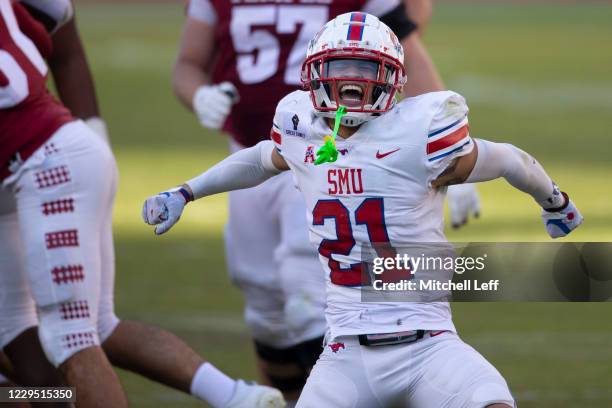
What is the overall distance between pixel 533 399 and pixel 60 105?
2305 mm

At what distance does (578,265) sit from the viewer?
13.4 feet

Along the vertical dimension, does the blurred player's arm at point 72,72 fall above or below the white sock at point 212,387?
above

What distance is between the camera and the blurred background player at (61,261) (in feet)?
14.8

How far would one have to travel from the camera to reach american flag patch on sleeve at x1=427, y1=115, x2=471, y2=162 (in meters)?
3.87

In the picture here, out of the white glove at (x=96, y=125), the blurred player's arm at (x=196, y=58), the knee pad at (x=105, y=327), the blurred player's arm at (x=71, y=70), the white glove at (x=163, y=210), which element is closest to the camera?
the white glove at (x=163, y=210)

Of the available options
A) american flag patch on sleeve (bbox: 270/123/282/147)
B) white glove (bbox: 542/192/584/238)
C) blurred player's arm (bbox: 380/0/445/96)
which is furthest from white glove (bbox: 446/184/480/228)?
american flag patch on sleeve (bbox: 270/123/282/147)

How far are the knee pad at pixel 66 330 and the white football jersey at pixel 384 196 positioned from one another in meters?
A: 0.94

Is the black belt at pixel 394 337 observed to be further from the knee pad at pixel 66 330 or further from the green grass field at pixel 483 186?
the green grass field at pixel 483 186

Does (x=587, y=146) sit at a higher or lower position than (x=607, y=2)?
higher

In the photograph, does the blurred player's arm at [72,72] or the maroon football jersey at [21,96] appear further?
the blurred player's arm at [72,72]

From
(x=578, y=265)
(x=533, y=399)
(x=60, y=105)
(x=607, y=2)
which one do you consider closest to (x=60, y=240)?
(x=60, y=105)

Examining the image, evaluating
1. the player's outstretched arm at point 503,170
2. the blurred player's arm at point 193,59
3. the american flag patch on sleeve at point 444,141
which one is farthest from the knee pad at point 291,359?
the american flag patch on sleeve at point 444,141

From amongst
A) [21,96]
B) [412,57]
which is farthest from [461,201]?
[21,96]

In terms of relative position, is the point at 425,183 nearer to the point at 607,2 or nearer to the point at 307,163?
the point at 307,163
